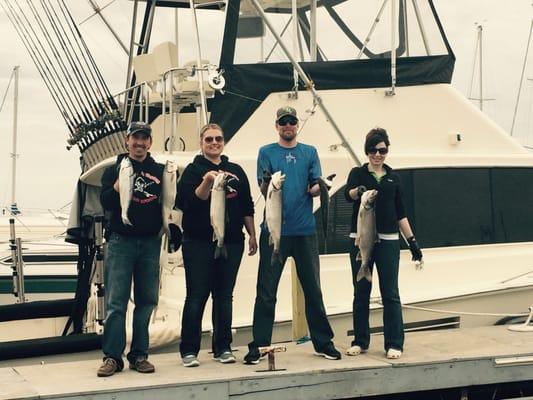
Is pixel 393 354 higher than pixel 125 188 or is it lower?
lower

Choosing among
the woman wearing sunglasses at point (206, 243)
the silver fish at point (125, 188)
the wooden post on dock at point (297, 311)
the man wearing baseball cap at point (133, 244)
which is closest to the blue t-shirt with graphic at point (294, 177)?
the woman wearing sunglasses at point (206, 243)

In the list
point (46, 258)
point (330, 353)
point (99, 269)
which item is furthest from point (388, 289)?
point (46, 258)

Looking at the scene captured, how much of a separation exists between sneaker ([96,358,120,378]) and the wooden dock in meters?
0.04

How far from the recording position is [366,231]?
16.7ft

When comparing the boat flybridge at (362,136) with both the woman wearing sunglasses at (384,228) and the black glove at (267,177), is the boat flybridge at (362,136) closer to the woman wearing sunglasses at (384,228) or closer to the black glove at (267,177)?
the woman wearing sunglasses at (384,228)

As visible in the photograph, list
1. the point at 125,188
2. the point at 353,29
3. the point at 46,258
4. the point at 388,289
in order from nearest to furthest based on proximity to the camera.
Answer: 1. the point at 125,188
2. the point at 388,289
3. the point at 353,29
4. the point at 46,258

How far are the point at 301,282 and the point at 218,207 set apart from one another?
88cm

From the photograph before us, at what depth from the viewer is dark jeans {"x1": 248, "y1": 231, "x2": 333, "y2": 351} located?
5.09 meters

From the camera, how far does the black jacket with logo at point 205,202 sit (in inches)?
193

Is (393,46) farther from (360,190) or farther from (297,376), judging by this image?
(297,376)

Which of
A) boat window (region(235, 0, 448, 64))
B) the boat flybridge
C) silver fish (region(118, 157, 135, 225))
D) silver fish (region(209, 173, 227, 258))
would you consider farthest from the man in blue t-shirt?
boat window (region(235, 0, 448, 64))

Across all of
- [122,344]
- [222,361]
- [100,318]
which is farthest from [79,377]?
[100,318]

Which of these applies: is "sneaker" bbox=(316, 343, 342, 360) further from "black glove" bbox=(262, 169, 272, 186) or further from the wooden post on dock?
"black glove" bbox=(262, 169, 272, 186)

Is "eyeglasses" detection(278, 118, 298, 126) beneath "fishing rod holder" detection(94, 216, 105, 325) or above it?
above
